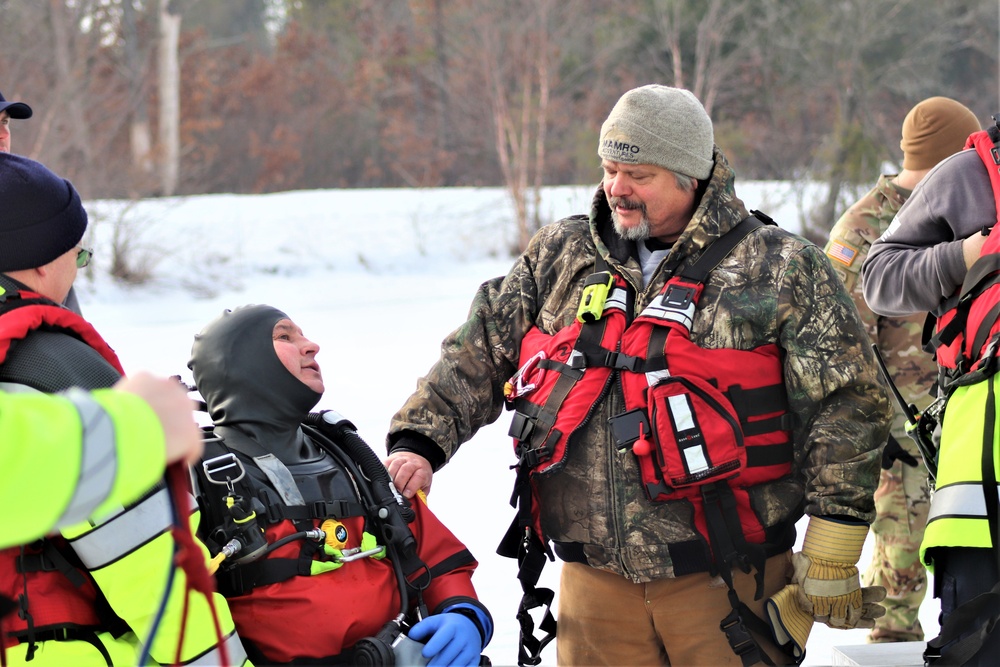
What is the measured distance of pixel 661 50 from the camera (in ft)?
71.2

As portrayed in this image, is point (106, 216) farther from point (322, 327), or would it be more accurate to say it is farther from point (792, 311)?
point (792, 311)

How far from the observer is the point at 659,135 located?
2945 millimetres

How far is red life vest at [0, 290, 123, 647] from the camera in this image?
6.56ft

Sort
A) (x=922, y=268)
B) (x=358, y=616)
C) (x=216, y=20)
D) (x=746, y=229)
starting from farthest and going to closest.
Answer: (x=216, y=20), (x=746, y=229), (x=922, y=268), (x=358, y=616)

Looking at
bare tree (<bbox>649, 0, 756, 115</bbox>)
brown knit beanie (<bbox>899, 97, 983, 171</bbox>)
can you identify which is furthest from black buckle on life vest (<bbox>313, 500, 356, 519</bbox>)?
bare tree (<bbox>649, 0, 756, 115</bbox>)

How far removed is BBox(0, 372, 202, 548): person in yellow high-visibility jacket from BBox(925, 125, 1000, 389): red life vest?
72.6 inches

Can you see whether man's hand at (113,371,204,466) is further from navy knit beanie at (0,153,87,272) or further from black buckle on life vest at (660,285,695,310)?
black buckle on life vest at (660,285,695,310)

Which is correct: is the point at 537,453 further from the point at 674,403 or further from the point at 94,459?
the point at 94,459

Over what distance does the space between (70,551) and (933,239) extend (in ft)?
7.43

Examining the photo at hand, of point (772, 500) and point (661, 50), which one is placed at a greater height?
point (661, 50)

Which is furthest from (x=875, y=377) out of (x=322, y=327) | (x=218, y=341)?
(x=322, y=327)

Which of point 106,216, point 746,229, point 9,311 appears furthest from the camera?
point 106,216

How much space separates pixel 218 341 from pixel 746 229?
1471 millimetres

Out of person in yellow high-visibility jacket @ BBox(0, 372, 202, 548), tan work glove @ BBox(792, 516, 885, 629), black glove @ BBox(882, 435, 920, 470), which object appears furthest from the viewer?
black glove @ BBox(882, 435, 920, 470)
